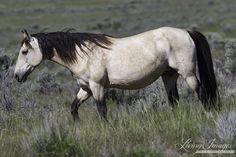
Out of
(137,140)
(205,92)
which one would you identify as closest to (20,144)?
(137,140)

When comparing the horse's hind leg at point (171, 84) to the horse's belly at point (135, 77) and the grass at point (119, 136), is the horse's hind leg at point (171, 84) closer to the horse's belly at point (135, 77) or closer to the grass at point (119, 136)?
the horse's belly at point (135, 77)

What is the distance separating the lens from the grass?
5684mm

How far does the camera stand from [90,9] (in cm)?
6756

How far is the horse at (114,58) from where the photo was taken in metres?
8.14

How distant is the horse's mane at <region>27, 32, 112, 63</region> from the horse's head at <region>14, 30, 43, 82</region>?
0.08 meters

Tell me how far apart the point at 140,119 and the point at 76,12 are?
2320 inches

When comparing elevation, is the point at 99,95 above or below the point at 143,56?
below

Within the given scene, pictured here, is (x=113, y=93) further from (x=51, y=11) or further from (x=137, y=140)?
(x=51, y=11)

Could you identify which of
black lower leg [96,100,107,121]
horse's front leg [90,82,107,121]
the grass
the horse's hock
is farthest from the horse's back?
the horse's hock

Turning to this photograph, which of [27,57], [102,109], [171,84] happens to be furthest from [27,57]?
[171,84]

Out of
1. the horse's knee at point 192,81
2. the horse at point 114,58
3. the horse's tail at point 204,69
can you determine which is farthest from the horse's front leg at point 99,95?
the horse's tail at point 204,69

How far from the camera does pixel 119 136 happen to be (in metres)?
6.24

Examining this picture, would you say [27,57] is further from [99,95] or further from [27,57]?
[99,95]

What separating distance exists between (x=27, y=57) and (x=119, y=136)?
2711 millimetres
